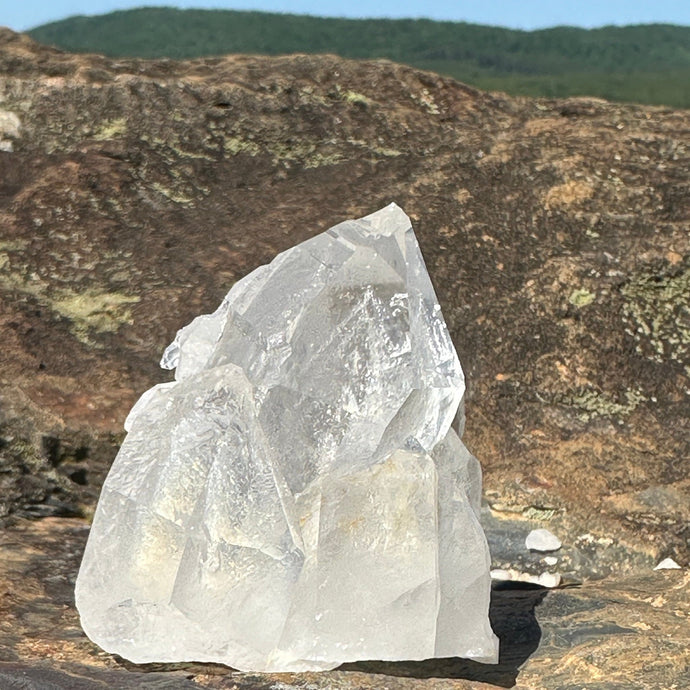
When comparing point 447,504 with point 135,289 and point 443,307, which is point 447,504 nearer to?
point 443,307

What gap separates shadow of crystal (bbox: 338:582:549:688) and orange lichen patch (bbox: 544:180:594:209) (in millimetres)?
1189

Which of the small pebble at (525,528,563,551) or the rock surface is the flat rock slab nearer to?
the rock surface

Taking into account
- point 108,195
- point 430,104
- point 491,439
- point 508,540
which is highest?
point 430,104

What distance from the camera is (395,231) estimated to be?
2295 mm

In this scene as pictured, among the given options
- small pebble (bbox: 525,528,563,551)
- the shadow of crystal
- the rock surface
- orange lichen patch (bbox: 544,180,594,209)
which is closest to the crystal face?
the shadow of crystal

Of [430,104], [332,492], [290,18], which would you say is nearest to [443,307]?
[430,104]

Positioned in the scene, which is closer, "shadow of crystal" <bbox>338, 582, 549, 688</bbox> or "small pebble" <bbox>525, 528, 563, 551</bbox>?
"shadow of crystal" <bbox>338, 582, 549, 688</bbox>

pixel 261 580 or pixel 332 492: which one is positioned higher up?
pixel 332 492

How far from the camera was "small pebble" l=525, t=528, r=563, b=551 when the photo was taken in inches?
119

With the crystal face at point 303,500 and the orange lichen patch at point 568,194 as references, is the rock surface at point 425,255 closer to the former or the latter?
the orange lichen patch at point 568,194

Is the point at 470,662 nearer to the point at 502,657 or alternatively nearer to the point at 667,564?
the point at 502,657

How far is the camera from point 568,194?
3.50 m

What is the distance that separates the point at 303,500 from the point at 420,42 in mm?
6740

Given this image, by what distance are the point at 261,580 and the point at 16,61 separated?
2.32 m
